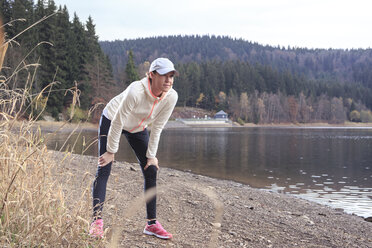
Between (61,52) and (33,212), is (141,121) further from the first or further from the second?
(61,52)

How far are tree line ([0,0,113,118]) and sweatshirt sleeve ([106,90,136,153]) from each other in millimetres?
39225

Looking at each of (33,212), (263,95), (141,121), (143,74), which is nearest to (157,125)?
(141,121)

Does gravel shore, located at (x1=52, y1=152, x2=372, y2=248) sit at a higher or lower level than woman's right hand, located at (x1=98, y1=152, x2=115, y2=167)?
lower

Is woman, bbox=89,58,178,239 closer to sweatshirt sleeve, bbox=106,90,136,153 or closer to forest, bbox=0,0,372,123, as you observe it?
sweatshirt sleeve, bbox=106,90,136,153

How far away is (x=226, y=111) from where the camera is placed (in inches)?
4065

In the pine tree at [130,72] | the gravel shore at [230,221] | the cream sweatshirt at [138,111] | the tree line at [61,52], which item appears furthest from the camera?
the pine tree at [130,72]

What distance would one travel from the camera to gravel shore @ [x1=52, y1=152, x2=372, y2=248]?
11.3 ft

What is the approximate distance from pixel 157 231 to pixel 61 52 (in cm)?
4673

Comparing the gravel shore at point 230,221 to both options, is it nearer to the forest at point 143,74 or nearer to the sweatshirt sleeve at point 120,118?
the sweatshirt sleeve at point 120,118

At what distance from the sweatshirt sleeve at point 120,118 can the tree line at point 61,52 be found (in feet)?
129

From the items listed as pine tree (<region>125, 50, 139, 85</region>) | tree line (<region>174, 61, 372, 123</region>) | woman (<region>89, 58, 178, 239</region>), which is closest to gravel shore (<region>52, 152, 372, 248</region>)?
woman (<region>89, 58, 178, 239</region>)

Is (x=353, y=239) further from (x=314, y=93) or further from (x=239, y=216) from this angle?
(x=314, y=93)

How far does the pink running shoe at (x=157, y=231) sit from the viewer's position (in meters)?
3.56

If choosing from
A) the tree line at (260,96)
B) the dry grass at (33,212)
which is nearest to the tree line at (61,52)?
the dry grass at (33,212)
